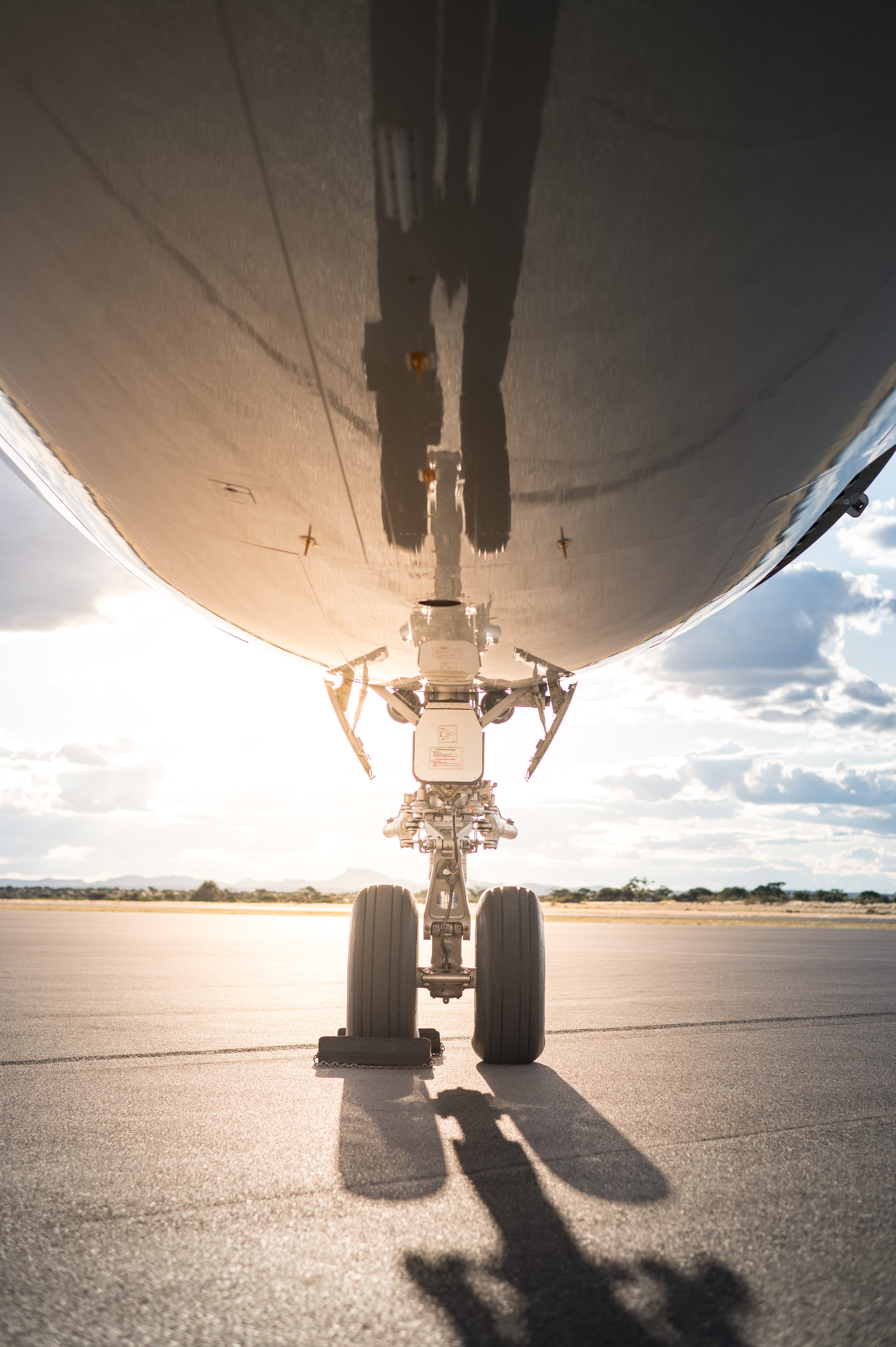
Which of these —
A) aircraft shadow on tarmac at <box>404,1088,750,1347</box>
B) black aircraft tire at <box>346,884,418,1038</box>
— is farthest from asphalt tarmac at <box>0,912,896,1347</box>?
black aircraft tire at <box>346,884,418,1038</box>

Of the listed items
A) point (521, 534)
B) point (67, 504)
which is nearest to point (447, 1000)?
point (521, 534)

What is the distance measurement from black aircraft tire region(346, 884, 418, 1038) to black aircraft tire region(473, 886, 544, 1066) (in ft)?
1.25

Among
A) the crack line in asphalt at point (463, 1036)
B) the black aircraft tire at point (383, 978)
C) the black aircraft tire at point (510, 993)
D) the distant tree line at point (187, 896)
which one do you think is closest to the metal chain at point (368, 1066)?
the black aircraft tire at point (383, 978)

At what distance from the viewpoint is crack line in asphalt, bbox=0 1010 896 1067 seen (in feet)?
15.5

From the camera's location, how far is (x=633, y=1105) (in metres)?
3.83

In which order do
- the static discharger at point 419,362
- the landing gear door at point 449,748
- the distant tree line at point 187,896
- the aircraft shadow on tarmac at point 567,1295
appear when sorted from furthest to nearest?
the distant tree line at point 187,896 → the landing gear door at point 449,748 → the static discharger at point 419,362 → the aircraft shadow on tarmac at point 567,1295

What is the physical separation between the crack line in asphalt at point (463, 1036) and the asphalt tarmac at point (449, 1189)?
0.14ft

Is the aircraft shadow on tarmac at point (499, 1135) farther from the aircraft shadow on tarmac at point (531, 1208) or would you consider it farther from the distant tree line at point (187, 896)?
the distant tree line at point (187, 896)

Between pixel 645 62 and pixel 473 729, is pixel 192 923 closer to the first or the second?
pixel 473 729

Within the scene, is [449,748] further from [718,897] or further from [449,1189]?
[718,897]

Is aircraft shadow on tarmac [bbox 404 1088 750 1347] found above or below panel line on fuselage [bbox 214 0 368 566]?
below

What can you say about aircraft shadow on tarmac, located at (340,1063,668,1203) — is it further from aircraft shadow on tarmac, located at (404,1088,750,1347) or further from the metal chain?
aircraft shadow on tarmac, located at (404,1088,750,1347)

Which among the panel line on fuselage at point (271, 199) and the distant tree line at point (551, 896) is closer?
the panel line on fuselage at point (271, 199)

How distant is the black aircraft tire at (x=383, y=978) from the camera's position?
4.86 meters
